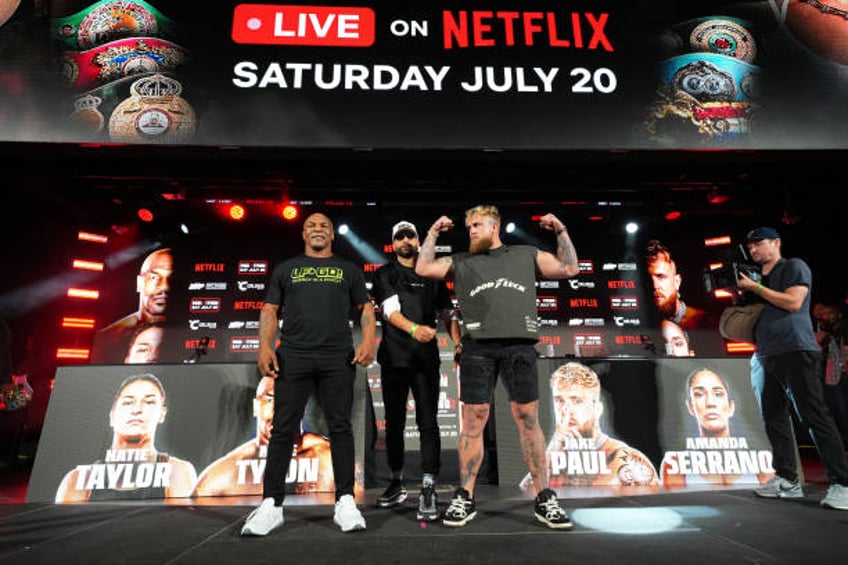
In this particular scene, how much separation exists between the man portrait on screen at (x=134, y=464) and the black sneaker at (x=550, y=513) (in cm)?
264

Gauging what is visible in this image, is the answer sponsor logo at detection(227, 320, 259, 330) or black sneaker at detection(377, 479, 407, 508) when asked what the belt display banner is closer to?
black sneaker at detection(377, 479, 407, 508)

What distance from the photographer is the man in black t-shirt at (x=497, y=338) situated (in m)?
2.55

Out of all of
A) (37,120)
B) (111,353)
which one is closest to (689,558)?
(37,120)

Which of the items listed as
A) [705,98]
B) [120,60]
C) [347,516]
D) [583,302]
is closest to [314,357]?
[347,516]

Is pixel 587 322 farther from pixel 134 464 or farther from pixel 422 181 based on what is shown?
pixel 134 464

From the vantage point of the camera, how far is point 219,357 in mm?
7645

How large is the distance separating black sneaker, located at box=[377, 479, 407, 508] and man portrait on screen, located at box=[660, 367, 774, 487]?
221 centimetres

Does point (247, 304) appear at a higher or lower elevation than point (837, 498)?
higher

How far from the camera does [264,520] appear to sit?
2293mm

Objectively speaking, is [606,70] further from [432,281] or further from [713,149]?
[432,281]

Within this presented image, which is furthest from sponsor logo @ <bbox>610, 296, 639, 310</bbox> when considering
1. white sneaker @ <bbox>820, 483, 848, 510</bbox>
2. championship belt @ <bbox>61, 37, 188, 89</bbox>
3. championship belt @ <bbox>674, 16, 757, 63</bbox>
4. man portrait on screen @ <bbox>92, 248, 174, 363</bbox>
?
man portrait on screen @ <bbox>92, 248, 174, 363</bbox>

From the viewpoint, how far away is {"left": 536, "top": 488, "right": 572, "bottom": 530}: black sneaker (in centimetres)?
232

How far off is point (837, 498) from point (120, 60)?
6.11m

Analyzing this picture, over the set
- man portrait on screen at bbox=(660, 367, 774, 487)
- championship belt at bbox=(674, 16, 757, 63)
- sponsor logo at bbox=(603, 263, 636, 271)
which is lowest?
man portrait on screen at bbox=(660, 367, 774, 487)
